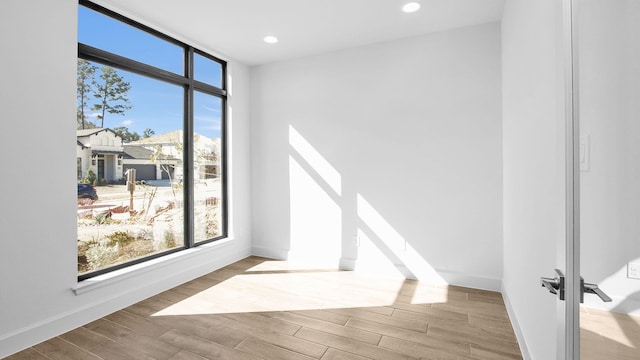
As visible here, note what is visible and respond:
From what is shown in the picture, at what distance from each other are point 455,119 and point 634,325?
2774mm

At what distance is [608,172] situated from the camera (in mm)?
727

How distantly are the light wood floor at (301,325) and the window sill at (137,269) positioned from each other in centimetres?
28

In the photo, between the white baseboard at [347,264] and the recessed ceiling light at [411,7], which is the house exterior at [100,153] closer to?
the white baseboard at [347,264]

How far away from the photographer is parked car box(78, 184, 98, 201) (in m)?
2.58

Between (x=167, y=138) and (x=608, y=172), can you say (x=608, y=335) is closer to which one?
(x=608, y=172)

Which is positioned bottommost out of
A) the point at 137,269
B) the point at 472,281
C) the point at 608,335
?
the point at 472,281

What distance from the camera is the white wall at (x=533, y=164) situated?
1291mm

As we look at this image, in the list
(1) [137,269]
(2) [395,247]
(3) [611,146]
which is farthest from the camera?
(2) [395,247]

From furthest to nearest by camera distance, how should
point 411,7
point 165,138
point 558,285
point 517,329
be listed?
point 165,138, point 411,7, point 517,329, point 558,285

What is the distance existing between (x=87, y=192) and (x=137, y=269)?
82 cm

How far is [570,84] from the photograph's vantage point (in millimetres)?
955

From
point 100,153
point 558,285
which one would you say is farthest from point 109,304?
point 558,285

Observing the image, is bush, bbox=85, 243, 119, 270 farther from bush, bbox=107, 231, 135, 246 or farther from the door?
the door

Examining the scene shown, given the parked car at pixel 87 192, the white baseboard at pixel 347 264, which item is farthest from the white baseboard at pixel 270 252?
the parked car at pixel 87 192
